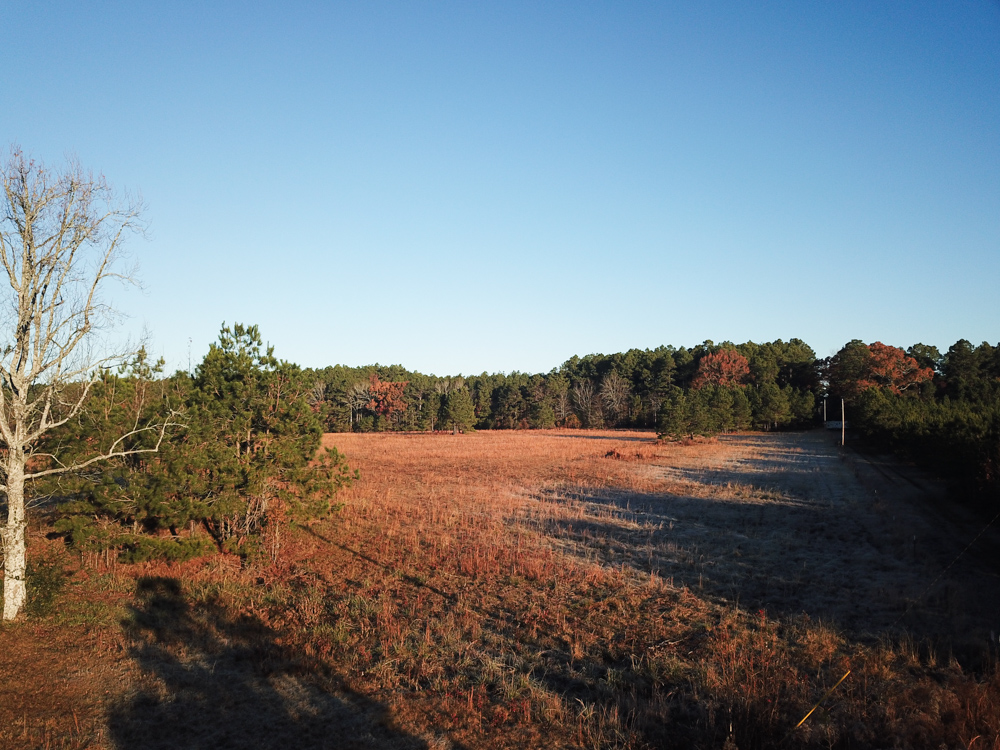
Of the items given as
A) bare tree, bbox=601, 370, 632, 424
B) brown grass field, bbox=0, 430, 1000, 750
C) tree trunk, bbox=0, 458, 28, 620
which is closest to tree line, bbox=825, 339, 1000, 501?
brown grass field, bbox=0, 430, 1000, 750

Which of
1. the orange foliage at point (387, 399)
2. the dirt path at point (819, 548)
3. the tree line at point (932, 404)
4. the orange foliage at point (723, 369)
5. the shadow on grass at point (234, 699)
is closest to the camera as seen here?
the shadow on grass at point (234, 699)

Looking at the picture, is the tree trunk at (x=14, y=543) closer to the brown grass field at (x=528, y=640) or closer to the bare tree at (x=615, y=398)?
the brown grass field at (x=528, y=640)

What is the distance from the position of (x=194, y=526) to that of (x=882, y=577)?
1461cm

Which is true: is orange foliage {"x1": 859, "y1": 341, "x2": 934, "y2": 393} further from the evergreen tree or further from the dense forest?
the evergreen tree

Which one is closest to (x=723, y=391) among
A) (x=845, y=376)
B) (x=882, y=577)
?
(x=845, y=376)

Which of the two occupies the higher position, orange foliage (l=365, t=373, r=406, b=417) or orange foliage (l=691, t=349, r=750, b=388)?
orange foliage (l=691, t=349, r=750, b=388)

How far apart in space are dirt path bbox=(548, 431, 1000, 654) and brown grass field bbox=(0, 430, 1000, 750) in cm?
8

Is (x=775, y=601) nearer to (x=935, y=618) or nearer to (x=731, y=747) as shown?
(x=935, y=618)

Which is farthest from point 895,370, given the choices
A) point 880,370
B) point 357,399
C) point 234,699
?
point 234,699

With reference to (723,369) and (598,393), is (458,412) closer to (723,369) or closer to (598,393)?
(598,393)

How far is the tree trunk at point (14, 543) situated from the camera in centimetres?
835

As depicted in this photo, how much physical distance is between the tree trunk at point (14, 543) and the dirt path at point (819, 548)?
35.3ft

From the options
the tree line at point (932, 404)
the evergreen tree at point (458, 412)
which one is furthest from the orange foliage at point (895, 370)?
the evergreen tree at point (458, 412)

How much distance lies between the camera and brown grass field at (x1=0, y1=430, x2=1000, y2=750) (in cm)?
586
